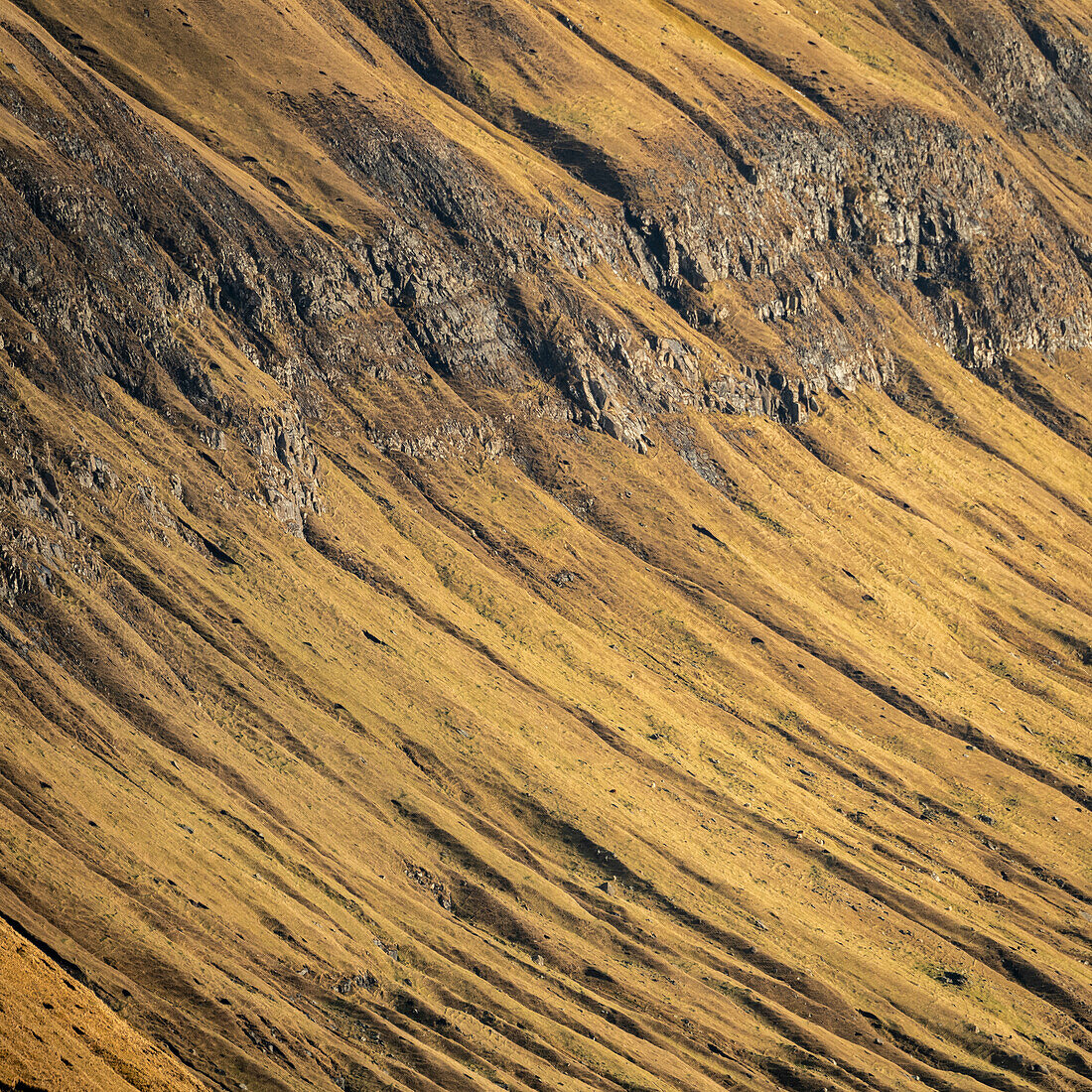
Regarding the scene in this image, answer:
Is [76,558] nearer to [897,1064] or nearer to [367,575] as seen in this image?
[367,575]

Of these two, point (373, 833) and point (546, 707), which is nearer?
→ point (373, 833)

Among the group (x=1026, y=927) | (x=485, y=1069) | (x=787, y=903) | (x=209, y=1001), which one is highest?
(x=1026, y=927)

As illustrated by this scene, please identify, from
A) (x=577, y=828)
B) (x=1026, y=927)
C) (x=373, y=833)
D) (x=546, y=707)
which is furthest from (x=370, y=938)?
(x=1026, y=927)

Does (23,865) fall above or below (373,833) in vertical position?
below

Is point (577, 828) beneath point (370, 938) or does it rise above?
above

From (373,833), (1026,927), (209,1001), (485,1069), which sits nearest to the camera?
(209,1001)

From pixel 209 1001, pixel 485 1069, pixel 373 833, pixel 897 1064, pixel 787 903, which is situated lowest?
→ pixel 209 1001

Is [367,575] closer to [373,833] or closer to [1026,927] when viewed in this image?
[373,833]

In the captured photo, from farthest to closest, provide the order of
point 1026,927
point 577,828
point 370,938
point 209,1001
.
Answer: point 1026,927
point 577,828
point 370,938
point 209,1001

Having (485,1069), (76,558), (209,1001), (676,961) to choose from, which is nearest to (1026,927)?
(676,961)
